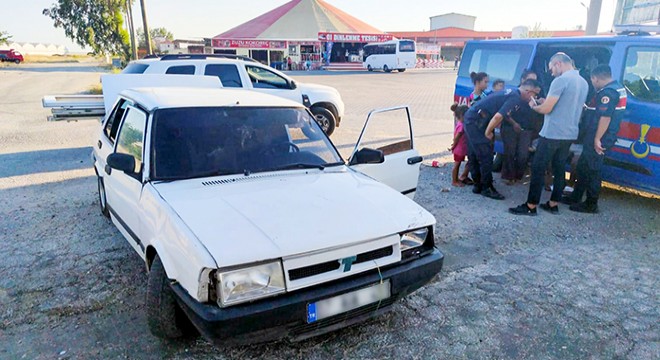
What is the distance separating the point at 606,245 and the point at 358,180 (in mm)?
3013

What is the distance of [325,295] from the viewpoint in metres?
2.44

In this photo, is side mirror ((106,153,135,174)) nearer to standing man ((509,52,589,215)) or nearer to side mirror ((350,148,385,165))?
side mirror ((350,148,385,165))

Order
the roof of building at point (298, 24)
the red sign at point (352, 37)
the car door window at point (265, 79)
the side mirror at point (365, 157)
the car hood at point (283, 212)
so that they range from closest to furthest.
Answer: the car hood at point (283, 212), the side mirror at point (365, 157), the car door window at point (265, 79), the red sign at point (352, 37), the roof of building at point (298, 24)

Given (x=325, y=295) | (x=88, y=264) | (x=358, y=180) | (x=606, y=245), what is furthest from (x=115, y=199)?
(x=606, y=245)

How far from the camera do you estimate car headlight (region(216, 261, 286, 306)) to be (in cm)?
227

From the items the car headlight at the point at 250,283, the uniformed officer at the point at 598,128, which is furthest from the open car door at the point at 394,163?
the uniformed officer at the point at 598,128

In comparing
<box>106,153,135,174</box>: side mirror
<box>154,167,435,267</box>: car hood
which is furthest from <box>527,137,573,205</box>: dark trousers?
<box>106,153,135,174</box>: side mirror

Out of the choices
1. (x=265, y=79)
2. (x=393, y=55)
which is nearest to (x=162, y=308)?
(x=265, y=79)

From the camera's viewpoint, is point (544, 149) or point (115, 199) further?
point (544, 149)

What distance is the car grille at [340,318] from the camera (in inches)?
97.0

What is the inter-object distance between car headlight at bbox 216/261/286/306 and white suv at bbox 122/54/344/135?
22.6ft

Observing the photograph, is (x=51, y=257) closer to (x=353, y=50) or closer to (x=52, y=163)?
(x=52, y=163)

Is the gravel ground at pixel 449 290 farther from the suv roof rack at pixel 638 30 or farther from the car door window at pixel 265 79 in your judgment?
the car door window at pixel 265 79

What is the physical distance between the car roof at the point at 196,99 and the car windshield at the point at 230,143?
7 centimetres
